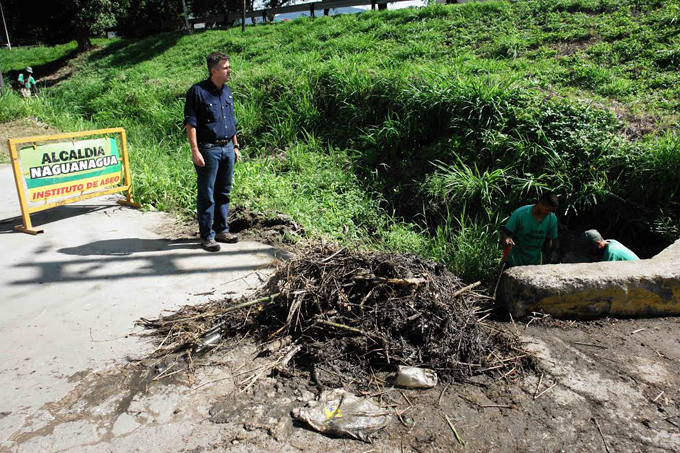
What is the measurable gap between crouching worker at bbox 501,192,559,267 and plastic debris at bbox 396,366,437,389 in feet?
7.23

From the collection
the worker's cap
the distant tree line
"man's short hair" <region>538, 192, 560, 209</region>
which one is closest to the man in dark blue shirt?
"man's short hair" <region>538, 192, 560, 209</region>

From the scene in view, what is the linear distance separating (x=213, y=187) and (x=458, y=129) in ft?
12.5

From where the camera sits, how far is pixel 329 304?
3365 mm

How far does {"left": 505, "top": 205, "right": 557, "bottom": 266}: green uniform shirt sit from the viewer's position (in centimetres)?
484

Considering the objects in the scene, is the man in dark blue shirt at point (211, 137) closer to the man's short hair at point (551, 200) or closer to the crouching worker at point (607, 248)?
the man's short hair at point (551, 200)

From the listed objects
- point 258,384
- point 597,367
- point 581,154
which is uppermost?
point 581,154

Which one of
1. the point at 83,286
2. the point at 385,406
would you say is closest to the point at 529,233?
the point at 385,406

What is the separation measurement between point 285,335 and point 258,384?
1.61 feet

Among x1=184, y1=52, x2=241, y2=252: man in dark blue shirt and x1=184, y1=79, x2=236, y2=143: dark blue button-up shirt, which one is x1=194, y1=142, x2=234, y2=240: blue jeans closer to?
x1=184, y1=52, x2=241, y2=252: man in dark blue shirt

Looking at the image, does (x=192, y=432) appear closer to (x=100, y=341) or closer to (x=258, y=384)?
(x=258, y=384)

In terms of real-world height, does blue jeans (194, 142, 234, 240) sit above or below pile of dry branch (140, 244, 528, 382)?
above

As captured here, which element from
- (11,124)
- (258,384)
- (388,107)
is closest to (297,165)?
(388,107)

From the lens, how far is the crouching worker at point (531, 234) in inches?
190

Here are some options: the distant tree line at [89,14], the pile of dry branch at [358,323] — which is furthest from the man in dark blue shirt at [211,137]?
the distant tree line at [89,14]
